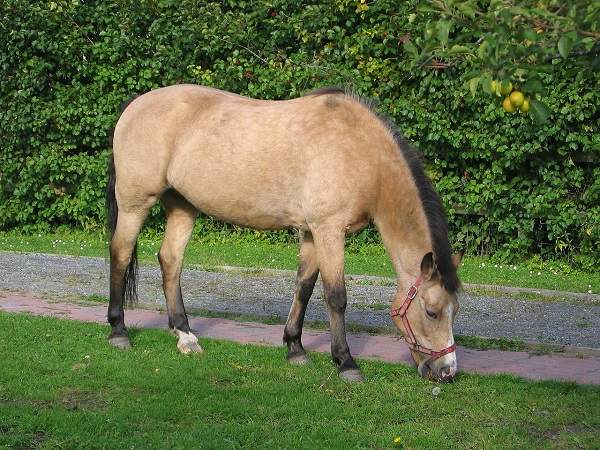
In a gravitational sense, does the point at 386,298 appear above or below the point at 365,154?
below

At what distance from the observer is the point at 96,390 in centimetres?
636

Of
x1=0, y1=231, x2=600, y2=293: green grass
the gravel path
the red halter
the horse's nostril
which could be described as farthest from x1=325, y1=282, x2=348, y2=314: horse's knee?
x1=0, y1=231, x2=600, y2=293: green grass

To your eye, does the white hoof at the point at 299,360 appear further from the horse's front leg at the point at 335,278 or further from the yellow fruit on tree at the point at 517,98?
the yellow fruit on tree at the point at 517,98

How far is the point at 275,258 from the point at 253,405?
7.58 meters

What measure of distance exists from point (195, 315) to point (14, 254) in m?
5.58

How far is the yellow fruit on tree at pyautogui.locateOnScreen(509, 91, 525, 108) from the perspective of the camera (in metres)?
3.63

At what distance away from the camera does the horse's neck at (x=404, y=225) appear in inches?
272

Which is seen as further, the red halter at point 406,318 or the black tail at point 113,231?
the black tail at point 113,231

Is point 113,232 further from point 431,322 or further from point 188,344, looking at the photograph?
point 431,322

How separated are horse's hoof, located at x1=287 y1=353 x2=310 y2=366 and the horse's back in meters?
1.02

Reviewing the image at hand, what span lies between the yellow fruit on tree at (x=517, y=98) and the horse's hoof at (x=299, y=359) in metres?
4.07

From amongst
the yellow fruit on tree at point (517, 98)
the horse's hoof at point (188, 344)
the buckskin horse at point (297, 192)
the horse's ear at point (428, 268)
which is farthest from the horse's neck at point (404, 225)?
the yellow fruit on tree at point (517, 98)

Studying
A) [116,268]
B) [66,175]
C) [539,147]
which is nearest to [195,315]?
[116,268]

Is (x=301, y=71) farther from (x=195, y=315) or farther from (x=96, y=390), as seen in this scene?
(x=96, y=390)
